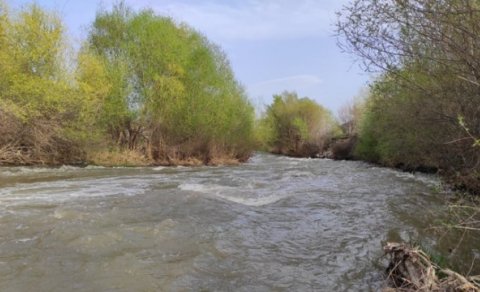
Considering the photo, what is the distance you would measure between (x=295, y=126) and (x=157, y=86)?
102 feet

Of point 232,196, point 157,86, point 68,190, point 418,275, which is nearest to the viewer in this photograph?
point 418,275

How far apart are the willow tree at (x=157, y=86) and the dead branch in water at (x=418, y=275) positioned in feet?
71.3

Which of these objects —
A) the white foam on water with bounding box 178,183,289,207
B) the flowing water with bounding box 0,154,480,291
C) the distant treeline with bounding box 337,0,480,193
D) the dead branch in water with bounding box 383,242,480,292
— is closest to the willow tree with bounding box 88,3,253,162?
the white foam on water with bounding box 178,183,289,207

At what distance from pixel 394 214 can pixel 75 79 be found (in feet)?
57.3

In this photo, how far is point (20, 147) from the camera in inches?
797

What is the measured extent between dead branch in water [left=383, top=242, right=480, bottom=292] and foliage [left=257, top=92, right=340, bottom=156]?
47460 mm

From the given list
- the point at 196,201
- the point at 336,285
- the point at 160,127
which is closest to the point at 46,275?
the point at 336,285

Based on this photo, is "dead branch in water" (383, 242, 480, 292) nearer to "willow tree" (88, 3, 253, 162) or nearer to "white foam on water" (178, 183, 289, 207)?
"white foam on water" (178, 183, 289, 207)

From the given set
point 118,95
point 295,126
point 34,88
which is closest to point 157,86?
point 118,95

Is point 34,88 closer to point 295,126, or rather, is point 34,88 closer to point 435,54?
point 435,54

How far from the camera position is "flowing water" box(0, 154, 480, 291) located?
17.4ft

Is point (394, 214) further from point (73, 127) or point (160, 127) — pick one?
point (160, 127)

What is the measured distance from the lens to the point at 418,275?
4410mm

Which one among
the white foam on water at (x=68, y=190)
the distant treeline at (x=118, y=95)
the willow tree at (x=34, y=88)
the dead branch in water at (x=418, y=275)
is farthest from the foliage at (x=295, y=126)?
the dead branch in water at (x=418, y=275)
